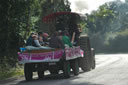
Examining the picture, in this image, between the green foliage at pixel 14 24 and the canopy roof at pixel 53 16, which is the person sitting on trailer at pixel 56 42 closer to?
the canopy roof at pixel 53 16

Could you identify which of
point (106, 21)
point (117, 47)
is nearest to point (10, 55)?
point (117, 47)

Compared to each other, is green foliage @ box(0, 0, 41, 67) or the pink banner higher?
green foliage @ box(0, 0, 41, 67)

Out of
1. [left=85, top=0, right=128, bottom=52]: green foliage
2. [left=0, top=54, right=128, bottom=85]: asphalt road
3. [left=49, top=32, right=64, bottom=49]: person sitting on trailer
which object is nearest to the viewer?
[left=0, top=54, right=128, bottom=85]: asphalt road

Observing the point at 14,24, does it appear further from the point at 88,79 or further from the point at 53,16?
the point at 88,79

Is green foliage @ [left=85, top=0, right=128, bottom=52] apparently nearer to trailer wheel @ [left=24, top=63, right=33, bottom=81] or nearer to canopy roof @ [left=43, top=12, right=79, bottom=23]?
canopy roof @ [left=43, top=12, right=79, bottom=23]

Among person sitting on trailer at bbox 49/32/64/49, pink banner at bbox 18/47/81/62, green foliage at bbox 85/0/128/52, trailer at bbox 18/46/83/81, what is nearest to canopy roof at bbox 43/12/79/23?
person sitting on trailer at bbox 49/32/64/49

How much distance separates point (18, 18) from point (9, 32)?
123cm

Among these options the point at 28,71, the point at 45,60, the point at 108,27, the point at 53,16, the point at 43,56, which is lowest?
the point at 28,71

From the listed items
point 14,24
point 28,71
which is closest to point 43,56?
point 28,71

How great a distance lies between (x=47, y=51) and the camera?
1385 cm

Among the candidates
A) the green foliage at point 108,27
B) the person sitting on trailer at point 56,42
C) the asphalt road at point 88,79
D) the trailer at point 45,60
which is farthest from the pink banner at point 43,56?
the green foliage at point 108,27

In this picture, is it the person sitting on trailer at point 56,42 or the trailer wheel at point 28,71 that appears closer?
the trailer wheel at point 28,71

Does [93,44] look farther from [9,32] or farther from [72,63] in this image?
[72,63]

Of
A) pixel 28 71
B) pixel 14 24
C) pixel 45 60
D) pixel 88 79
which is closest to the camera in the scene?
pixel 88 79
